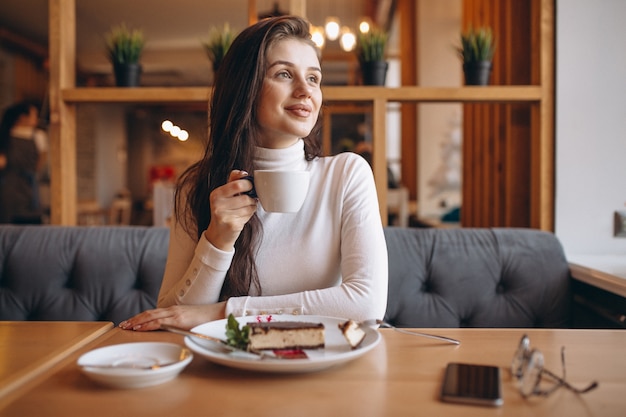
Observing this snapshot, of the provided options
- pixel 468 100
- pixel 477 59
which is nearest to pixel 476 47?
pixel 477 59

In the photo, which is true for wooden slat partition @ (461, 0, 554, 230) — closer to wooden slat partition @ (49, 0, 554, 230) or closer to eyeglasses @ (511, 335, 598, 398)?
wooden slat partition @ (49, 0, 554, 230)

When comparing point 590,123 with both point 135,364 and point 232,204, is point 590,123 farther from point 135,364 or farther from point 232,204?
point 135,364

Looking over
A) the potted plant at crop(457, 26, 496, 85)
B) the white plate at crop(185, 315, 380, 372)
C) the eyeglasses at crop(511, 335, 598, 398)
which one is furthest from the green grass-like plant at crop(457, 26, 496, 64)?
the eyeglasses at crop(511, 335, 598, 398)

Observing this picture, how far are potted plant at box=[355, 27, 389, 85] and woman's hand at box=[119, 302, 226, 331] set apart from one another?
1.23 metres

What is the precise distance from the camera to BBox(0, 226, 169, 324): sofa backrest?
1878mm

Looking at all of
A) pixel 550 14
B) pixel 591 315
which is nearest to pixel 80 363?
pixel 591 315

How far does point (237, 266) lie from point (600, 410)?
2.90 feet

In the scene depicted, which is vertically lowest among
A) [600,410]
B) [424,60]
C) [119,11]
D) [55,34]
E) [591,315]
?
[591,315]

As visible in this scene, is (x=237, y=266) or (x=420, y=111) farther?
(x=420, y=111)

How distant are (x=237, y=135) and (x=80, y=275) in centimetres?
81

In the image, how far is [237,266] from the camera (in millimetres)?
1410

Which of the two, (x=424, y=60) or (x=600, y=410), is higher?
(x=424, y=60)

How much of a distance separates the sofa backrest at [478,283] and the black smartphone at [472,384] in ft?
3.18

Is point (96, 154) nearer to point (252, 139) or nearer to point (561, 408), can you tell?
point (252, 139)
